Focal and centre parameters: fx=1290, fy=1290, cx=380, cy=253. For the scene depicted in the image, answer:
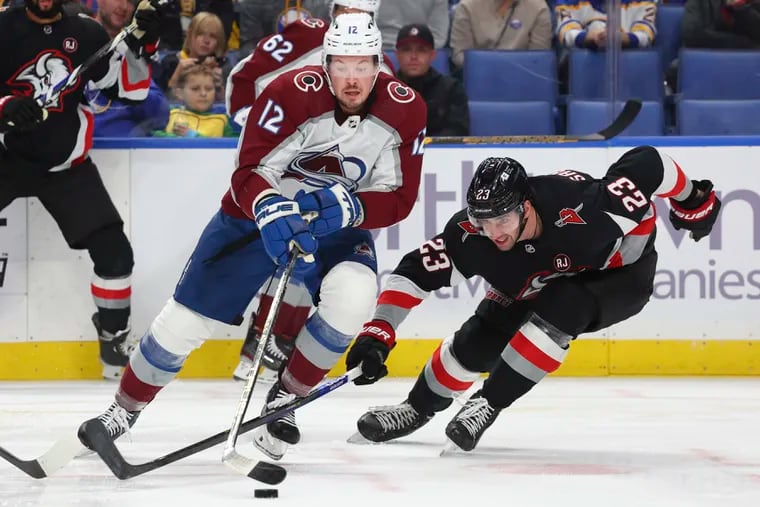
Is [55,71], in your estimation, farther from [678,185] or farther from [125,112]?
[678,185]

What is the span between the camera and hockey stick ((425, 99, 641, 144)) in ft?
16.7

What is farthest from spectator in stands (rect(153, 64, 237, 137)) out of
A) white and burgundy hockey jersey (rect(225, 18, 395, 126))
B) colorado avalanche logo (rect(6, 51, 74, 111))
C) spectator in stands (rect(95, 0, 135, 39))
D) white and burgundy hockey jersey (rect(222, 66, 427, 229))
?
white and burgundy hockey jersey (rect(222, 66, 427, 229))

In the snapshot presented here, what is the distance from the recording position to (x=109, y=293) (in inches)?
A: 191

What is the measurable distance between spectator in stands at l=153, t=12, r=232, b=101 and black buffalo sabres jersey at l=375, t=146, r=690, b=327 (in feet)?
6.59

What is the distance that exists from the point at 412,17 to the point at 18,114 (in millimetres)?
1649

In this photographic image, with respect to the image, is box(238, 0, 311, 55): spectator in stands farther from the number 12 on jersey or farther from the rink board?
the number 12 on jersey

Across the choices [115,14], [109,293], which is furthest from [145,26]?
[109,293]

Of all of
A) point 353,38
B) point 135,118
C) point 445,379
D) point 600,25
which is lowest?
point 445,379

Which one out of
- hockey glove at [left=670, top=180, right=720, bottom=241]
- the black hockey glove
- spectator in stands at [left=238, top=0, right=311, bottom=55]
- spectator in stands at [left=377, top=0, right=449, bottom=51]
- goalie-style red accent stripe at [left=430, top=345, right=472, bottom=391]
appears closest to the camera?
goalie-style red accent stripe at [left=430, top=345, right=472, bottom=391]

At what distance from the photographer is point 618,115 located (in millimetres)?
5152

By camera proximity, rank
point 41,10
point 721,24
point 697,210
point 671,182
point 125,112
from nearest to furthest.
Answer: point 671,182 → point 697,210 → point 41,10 → point 125,112 → point 721,24

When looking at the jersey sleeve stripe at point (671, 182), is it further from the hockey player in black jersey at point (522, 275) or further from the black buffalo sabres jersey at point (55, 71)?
the black buffalo sabres jersey at point (55, 71)

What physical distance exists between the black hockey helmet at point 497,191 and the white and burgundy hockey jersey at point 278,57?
5.01ft

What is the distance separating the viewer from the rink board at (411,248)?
5.04m
